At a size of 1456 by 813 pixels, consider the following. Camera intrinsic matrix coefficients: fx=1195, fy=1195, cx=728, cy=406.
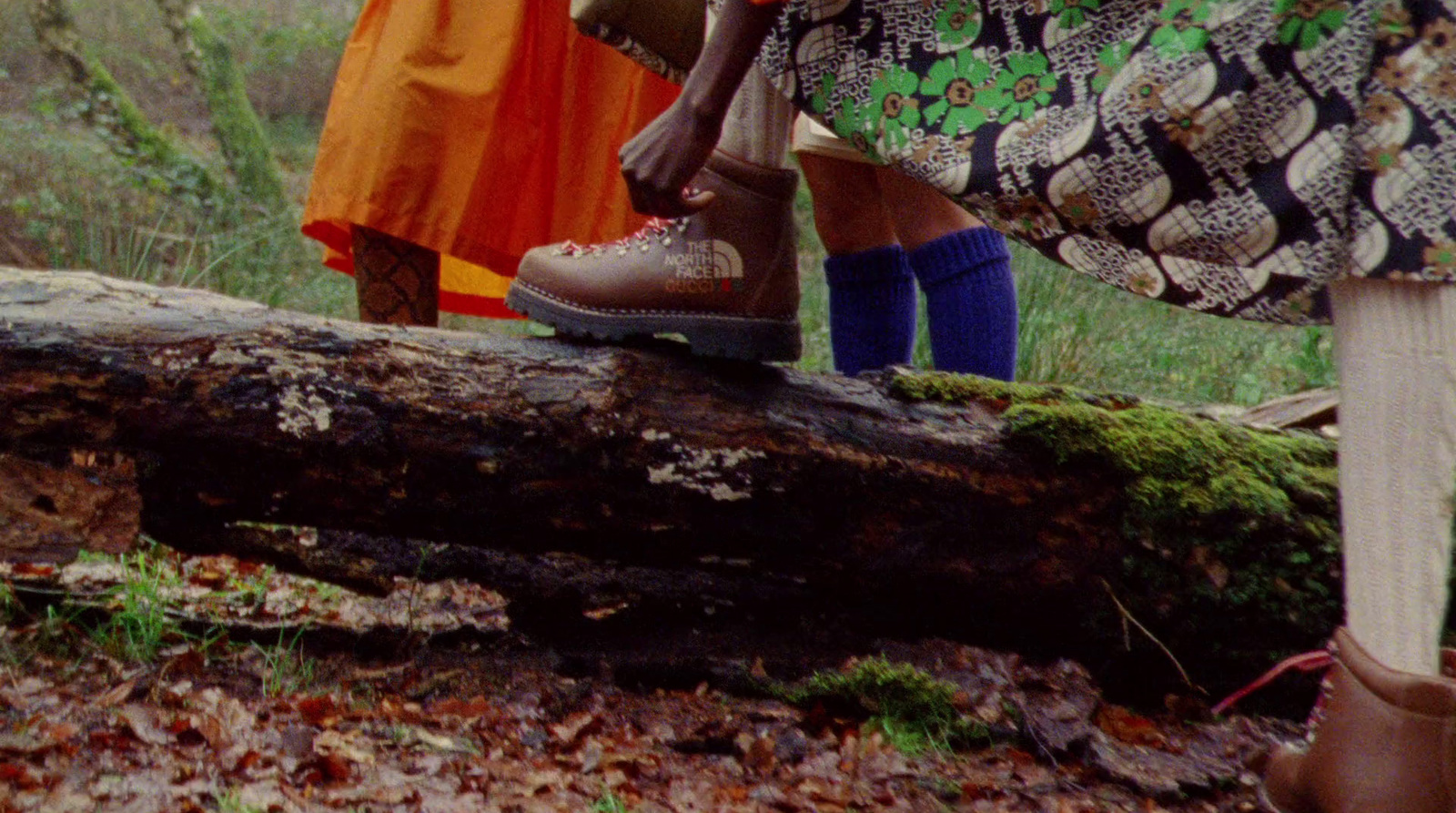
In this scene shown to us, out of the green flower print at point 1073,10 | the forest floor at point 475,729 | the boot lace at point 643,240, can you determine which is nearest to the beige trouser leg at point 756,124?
the boot lace at point 643,240

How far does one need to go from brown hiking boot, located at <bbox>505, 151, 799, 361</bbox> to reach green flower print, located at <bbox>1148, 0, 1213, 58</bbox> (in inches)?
25.1

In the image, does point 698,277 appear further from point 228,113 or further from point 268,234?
point 228,113

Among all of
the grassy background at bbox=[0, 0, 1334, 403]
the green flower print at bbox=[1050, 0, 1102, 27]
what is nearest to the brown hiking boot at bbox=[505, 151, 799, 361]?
the green flower print at bbox=[1050, 0, 1102, 27]

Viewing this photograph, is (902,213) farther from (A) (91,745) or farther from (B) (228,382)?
(A) (91,745)

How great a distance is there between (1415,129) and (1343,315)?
211 mm

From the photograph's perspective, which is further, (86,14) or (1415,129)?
→ (86,14)

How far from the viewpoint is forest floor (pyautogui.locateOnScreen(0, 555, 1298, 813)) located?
1540 millimetres

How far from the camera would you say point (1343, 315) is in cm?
133

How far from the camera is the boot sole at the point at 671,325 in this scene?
1807 millimetres

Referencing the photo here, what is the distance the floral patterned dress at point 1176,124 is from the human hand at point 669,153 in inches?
5.1

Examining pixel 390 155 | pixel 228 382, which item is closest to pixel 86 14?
pixel 390 155

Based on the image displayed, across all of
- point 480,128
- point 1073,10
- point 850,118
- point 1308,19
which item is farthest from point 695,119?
point 480,128

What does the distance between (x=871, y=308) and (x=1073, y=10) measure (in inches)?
35.9

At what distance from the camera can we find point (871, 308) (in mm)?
2266
